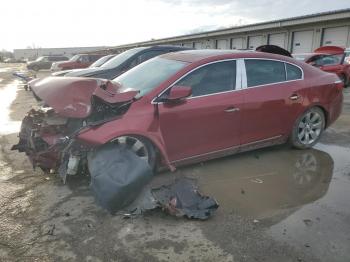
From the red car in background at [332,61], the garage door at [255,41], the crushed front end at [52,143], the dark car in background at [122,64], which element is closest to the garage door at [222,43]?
the garage door at [255,41]

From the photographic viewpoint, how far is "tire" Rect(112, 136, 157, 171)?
14.3 ft

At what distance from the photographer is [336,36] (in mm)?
24125

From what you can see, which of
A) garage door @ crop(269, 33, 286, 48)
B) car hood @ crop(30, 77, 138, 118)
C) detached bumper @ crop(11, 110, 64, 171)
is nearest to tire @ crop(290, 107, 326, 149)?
car hood @ crop(30, 77, 138, 118)

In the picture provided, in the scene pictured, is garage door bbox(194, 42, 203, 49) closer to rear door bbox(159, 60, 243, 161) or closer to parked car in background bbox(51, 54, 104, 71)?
parked car in background bbox(51, 54, 104, 71)

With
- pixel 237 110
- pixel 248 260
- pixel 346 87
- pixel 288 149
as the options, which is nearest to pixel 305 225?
pixel 248 260

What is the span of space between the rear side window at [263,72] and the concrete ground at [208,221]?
4.15ft

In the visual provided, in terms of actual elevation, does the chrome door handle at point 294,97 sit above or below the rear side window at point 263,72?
below

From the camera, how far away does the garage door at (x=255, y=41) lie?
31.8 m

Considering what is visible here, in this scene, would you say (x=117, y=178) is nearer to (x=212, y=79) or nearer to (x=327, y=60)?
(x=212, y=79)

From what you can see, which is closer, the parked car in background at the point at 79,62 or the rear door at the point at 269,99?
the rear door at the point at 269,99

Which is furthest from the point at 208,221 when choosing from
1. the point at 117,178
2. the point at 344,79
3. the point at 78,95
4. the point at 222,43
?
the point at 222,43

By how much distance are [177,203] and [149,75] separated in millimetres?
2096

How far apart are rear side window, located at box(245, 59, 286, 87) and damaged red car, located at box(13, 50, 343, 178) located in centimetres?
2

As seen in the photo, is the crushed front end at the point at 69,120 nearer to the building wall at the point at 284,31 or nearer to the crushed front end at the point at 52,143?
the crushed front end at the point at 52,143
